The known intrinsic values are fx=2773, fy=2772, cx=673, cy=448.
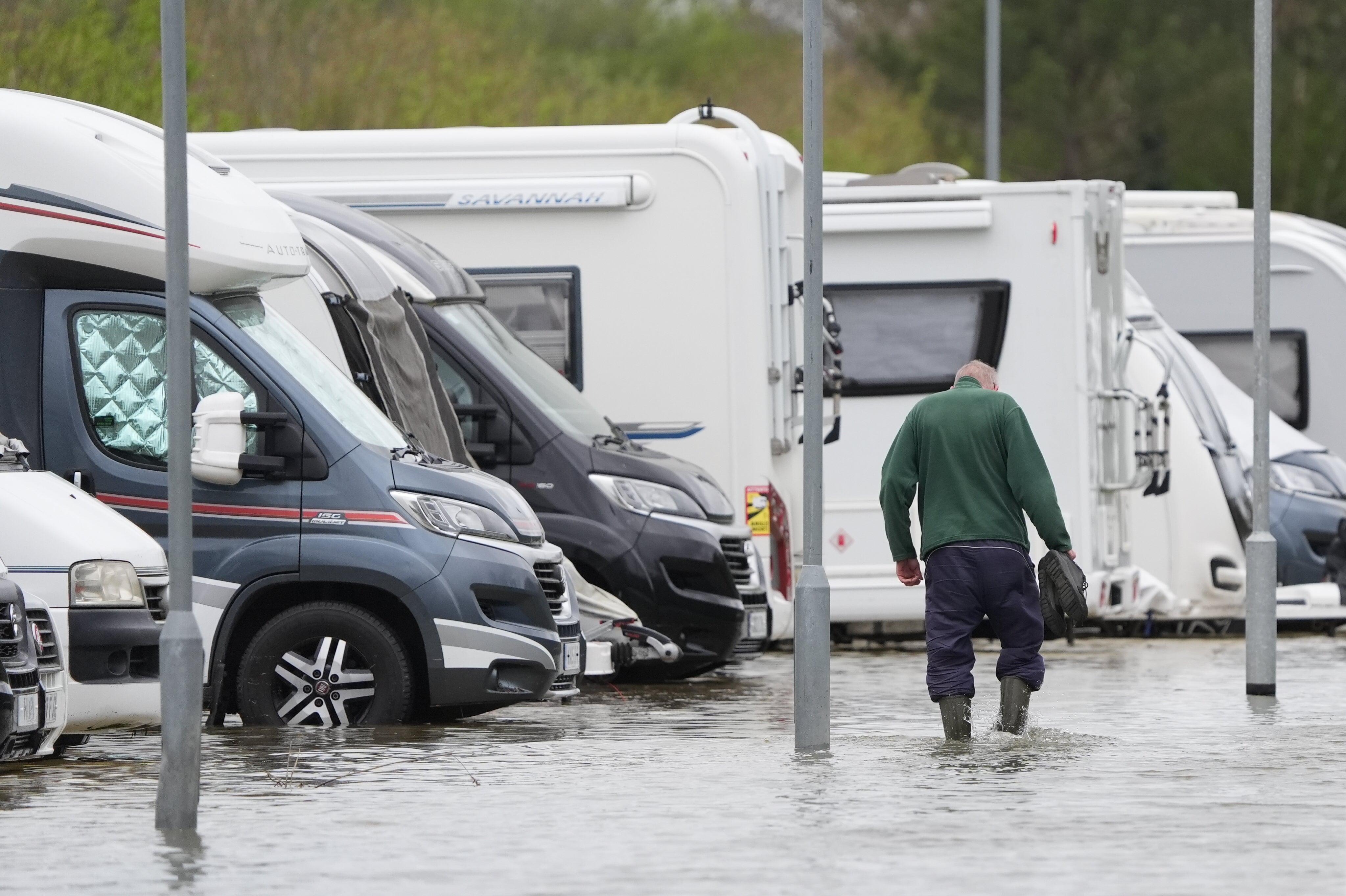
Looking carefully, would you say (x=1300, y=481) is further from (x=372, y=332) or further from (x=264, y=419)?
(x=264, y=419)

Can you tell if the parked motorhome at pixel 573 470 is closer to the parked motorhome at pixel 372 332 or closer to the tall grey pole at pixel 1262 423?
the parked motorhome at pixel 372 332

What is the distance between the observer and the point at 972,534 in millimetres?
11453

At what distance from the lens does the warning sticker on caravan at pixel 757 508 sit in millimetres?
15328

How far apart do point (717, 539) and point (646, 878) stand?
6.43 m

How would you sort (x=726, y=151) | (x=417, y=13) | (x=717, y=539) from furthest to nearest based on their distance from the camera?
(x=417, y=13)
(x=726, y=151)
(x=717, y=539)

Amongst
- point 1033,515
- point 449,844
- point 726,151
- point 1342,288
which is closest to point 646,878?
point 449,844

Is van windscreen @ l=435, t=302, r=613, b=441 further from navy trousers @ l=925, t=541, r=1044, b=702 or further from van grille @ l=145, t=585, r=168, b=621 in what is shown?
van grille @ l=145, t=585, r=168, b=621

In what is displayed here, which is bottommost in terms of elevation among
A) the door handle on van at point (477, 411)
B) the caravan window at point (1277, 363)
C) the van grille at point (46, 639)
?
the van grille at point (46, 639)

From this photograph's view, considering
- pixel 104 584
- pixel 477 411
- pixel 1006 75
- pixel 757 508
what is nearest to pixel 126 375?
pixel 104 584

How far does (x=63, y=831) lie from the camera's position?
8812 mm

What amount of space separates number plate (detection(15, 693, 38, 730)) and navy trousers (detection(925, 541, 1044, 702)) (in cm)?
368

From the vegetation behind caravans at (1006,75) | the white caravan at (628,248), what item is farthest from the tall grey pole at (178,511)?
the vegetation behind caravans at (1006,75)

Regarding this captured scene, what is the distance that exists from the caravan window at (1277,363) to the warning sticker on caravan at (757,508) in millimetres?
6308

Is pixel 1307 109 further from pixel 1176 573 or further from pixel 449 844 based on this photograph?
pixel 449 844
